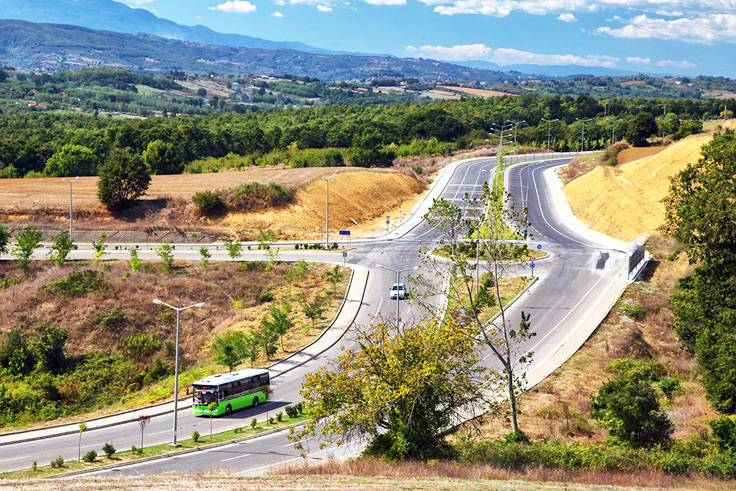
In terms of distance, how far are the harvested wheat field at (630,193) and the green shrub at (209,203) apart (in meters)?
44.2

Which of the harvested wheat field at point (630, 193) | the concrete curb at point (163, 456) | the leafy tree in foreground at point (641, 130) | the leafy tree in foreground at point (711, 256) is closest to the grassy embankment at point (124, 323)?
the concrete curb at point (163, 456)

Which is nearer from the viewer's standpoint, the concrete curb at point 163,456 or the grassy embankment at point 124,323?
the concrete curb at point 163,456

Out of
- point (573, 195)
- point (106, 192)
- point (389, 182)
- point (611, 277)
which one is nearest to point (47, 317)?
point (106, 192)

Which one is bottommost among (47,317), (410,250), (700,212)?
(47,317)

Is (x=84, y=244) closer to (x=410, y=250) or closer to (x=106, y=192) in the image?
(x=106, y=192)

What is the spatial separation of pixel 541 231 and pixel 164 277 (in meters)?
43.1

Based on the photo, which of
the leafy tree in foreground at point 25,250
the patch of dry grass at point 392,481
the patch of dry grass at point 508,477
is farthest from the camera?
the leafy tree in foreground at point 25,250

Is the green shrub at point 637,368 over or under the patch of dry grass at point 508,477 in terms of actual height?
under

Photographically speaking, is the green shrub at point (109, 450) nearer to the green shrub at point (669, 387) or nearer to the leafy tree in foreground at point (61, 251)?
the green shrub at point (669, 387)

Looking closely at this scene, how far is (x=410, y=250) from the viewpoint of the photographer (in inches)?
3132

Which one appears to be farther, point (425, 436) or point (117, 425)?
point (117, 425)

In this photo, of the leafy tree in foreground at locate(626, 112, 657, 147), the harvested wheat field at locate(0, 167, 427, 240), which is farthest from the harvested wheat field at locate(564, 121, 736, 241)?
the leafy tree in foreground at locate(626, 112, 657, 147)

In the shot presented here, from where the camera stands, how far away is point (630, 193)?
91.2 metres

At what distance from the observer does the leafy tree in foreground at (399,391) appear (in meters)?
30.0
